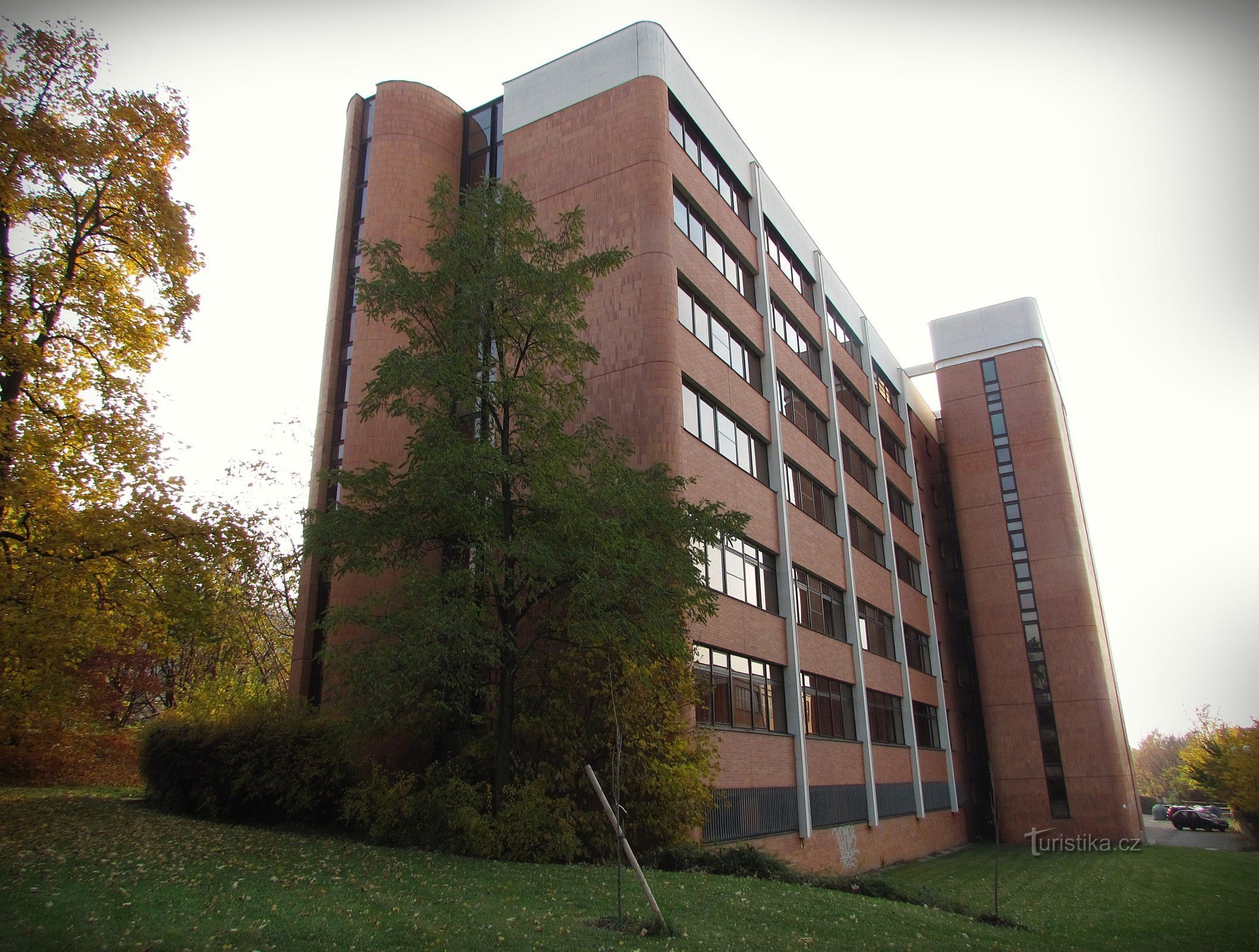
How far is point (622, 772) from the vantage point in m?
16.4

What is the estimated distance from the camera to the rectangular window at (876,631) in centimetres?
3206

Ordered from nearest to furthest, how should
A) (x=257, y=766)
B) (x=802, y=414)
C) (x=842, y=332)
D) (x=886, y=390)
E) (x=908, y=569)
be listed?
(x=257, y=766), (x=802, y=414), (x=842, y=332), (x=908, y=569), (x=886, y=390)

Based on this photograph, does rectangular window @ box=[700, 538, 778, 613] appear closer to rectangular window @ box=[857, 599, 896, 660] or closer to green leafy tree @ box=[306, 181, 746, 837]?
green leafy tree @ box=[306, 181, 746, 837]

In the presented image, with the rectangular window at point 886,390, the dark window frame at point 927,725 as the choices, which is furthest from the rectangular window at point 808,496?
the rectangular window at point 886,390

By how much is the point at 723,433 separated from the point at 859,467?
14.2 m

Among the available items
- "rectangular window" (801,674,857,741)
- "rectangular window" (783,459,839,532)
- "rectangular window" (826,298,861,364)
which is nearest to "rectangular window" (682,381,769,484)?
"rectangular window" (783,459,839,532)

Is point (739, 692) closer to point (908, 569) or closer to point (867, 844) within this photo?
point (867, 844)

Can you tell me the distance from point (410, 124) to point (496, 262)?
45.6ft

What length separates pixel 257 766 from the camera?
20.4 metres

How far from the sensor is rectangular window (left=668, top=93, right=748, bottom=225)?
26359mm

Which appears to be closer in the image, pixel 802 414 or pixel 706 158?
pixel 706 158

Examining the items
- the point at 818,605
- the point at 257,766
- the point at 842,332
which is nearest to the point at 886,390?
the point at 842,332

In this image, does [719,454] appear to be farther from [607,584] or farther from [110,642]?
[110,642]

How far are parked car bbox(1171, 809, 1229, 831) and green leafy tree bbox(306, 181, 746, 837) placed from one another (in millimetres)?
57958
